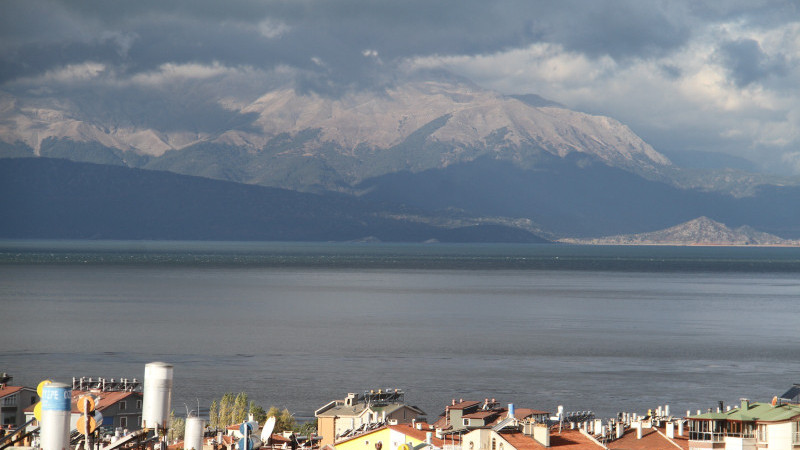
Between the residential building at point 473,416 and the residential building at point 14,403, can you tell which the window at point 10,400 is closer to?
the residential building at point 14,403

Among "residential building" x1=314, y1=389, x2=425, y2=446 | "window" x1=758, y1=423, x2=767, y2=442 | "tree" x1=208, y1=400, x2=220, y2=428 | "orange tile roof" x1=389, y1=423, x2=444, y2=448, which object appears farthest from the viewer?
"tree" x1=208, y1=400, x2=220, y2=428

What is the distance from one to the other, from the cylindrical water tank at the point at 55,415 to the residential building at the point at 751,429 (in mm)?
24081

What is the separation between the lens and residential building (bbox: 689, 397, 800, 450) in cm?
3803

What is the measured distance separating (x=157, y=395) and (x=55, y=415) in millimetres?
4507

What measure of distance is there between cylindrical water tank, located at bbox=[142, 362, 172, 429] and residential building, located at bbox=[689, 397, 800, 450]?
20.4 m

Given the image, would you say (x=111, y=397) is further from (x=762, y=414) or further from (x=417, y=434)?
(x=762, y=414)

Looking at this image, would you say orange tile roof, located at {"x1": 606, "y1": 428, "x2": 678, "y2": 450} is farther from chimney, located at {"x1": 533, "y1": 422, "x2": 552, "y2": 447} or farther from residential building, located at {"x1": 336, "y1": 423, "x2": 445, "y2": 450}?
residential building, located at {"x1": 336, "y1": 423, "x2": 445, "y2": 450}

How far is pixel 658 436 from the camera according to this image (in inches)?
1924

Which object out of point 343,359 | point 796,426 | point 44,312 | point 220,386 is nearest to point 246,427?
point 796,426

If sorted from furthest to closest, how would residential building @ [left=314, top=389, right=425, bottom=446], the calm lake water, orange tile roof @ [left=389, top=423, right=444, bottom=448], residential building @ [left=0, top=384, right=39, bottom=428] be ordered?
the calm lake water < residential building @ [left=0, top=384, right=39, bottom=428] < residential building @ [left=314, top=389, right=425, bottom=446] < orange tile roof @ [left=389, top=423, right=444, bottom=448]

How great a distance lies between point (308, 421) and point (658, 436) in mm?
34086

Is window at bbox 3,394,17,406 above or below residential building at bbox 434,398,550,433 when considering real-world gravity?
above

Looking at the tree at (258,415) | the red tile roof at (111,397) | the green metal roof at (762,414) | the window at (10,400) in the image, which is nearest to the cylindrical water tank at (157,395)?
the green metal roof at (762,414)

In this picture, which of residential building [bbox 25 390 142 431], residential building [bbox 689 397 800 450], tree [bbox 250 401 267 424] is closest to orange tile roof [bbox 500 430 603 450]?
residential building [bbox 689 397 800 450]
